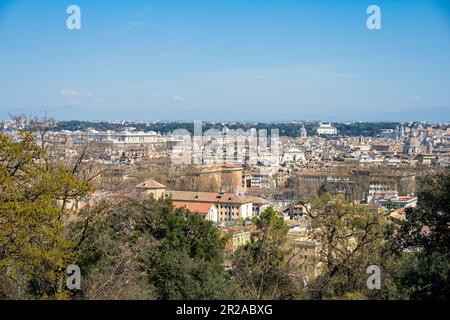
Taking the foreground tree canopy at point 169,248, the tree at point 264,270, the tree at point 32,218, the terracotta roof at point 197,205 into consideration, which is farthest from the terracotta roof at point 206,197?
the tree at point 32,218

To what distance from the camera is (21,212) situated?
697cm

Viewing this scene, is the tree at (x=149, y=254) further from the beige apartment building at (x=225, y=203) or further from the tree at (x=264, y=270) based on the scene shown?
the beige apartment building at (x=225, y=203)

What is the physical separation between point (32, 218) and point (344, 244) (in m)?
5.58

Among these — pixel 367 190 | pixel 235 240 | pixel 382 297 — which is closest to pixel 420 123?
pixel 367 190

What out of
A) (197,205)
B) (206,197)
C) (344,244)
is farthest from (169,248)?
(206,197)

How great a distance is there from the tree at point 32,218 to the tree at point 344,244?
4290mm

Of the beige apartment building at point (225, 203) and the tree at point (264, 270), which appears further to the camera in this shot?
the beige apartment building at point (225, 203)

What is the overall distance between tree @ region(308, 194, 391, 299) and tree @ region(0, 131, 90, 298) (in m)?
4.29

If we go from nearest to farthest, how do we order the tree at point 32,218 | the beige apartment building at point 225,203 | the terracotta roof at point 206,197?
1. the tree at point 32,218
2. the terracotta roof at point 206,197
3. the beige apartment building at point 225,203

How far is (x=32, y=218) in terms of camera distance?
7137 mm

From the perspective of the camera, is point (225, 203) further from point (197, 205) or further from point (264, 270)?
point (264, 270)

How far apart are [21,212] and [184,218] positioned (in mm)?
5626

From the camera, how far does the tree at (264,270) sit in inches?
375
